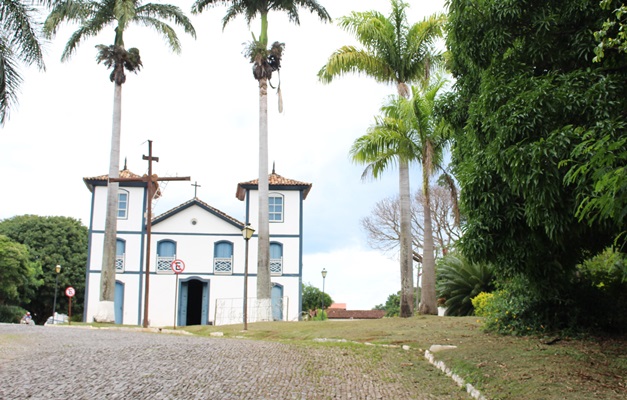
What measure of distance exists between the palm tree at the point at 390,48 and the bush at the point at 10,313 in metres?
28.0

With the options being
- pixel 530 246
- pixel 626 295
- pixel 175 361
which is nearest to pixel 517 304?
pixel 626 295

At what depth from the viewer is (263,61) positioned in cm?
2569

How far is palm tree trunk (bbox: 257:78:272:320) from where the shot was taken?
23983 mm

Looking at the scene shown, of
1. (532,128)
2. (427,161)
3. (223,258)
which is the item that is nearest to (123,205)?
(223,258)

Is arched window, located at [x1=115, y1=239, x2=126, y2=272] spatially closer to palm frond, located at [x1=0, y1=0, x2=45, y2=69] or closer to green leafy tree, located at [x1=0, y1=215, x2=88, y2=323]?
green leafy tree, located at [x1=0, y1=215, x2=88, y2=323]

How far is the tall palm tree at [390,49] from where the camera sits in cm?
2061

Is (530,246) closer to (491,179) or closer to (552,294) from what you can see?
(491,179)

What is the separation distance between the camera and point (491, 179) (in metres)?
8.78

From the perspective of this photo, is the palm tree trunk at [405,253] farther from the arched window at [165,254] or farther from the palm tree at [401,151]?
the arched window at [165,254]

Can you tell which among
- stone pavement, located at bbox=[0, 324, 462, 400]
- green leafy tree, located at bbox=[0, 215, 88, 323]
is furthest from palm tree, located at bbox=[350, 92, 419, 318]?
green leafy tree, located at bbox=[0, 215, 88, 323]

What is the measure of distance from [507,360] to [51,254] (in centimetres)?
4079

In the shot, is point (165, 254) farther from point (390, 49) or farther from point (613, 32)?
point (613, 32)

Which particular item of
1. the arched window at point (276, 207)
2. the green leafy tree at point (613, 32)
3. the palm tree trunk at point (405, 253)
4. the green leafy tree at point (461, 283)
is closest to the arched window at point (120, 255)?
the arched window at point (276, 207)

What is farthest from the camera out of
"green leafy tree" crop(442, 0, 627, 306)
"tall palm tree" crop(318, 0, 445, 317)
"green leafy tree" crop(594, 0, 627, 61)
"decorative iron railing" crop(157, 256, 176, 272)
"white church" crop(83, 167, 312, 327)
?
"decorative iron railing" crop(157, 256, 176, 272)
